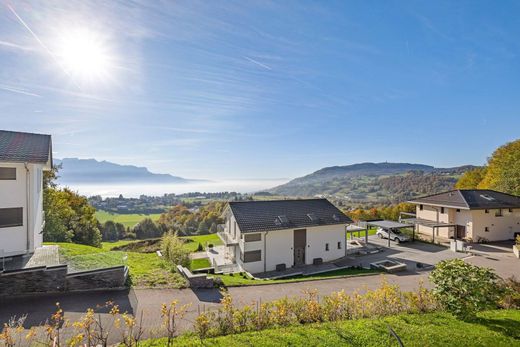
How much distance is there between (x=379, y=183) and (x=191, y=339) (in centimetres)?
13992

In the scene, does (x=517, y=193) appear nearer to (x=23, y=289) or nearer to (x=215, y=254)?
(x=215, y=254)

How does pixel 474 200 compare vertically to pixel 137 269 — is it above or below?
above

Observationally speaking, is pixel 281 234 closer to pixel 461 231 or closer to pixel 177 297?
pixel 177 297

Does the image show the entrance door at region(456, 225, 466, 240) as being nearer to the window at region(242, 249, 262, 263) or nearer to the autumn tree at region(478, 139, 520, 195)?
the autumn tree at region(478, 139, 520, 195)

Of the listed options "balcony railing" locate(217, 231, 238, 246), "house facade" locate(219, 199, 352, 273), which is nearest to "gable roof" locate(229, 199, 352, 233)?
"house facade" locate(219, 199, 352, 273)

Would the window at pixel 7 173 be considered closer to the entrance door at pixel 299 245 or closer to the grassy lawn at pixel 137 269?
the grassy lawn at pixel 137 269

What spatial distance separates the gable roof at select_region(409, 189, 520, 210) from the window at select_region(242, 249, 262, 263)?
21726 millimetres

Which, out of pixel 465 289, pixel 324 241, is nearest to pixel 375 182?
pixel 324 241

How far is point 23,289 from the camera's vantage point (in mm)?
11422

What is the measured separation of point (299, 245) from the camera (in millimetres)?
23297

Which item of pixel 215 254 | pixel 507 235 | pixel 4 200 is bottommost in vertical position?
pixel 215 254

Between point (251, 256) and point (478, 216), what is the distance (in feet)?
79.7

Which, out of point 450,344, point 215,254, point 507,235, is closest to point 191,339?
point 450,344

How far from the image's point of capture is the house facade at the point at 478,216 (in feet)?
91.1
